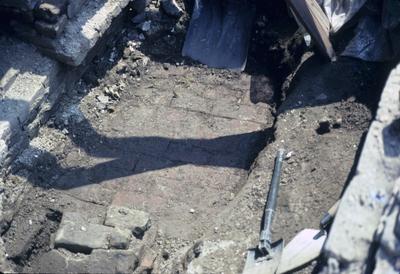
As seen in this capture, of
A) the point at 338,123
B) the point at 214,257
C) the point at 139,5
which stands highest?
the point at 139,5

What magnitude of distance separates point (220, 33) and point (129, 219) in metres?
2.61

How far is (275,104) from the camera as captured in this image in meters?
6.74

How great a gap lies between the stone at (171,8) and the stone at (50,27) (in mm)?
1522

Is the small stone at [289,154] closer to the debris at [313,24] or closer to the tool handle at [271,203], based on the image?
the tool handle at [271,203]

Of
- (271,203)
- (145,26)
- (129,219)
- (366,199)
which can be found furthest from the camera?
(145,26)

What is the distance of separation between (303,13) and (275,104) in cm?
92

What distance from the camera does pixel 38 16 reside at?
19.9 feet

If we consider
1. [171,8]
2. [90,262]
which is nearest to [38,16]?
[171,8]

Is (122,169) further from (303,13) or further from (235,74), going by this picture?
(303,13)

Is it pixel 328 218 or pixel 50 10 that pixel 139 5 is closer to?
pixel 50 10

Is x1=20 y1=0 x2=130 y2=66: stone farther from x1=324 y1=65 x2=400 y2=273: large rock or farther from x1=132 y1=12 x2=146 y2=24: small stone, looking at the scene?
x1=324 y1=65 x2=400 y2=273: large rock

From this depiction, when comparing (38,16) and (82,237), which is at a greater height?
(38,16)

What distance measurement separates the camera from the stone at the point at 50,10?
6.00 meters

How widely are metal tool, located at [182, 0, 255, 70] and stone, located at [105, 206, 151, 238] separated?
2.11 metres
